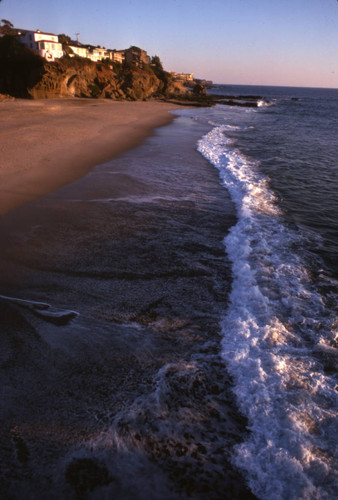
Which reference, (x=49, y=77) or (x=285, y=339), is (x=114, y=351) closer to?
(x=285, y=339)

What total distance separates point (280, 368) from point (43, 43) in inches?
2076

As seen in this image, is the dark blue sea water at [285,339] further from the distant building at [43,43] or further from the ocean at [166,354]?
the distant building at [43,43]

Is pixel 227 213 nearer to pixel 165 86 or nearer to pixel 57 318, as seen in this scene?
pixel 57 318

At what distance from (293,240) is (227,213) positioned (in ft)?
5.59

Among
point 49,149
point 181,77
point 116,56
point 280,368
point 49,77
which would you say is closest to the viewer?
point 280,368

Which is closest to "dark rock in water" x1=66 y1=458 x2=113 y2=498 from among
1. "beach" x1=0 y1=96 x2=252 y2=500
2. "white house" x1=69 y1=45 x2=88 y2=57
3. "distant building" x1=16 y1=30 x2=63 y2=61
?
"beach" x1=0 y1=96 x2=252 y2=500

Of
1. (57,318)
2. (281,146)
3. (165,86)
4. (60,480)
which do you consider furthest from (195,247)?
(165,86)

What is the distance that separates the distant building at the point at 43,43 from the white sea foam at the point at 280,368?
49.0 metres

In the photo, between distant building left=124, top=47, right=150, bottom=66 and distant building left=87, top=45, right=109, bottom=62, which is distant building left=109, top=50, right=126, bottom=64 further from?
distant building left=87, top=45, right=109, bottom=62

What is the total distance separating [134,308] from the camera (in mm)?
3482

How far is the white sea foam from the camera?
202cm

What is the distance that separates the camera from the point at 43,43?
4075 centimetres

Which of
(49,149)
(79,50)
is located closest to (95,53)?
(79,50)

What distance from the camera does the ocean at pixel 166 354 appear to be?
1.98 meters
